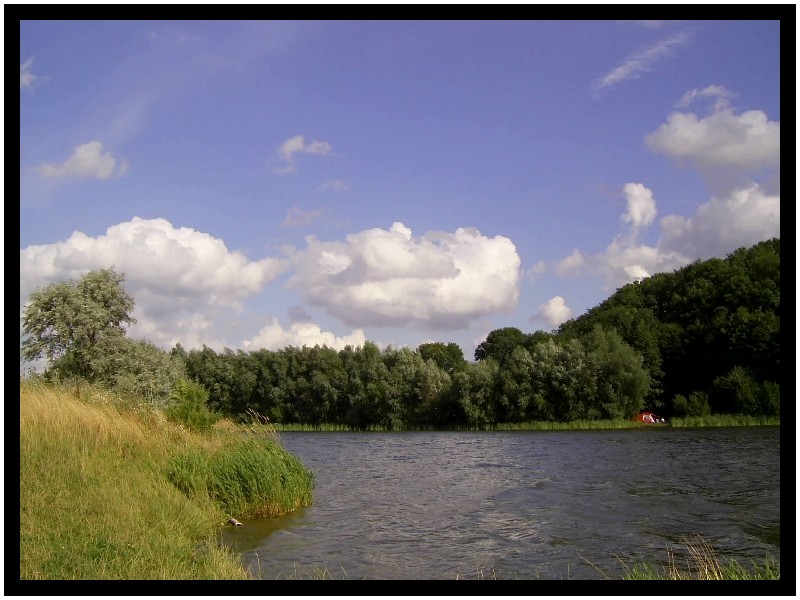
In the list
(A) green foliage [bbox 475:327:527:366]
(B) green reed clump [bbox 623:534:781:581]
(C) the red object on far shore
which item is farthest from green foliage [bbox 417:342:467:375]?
(B) green reed clump [bbox 623:534:781:581]

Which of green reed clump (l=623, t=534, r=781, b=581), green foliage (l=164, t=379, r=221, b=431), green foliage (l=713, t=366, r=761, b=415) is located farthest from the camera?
green foliage (l=713, t=366, r=761, b=415)

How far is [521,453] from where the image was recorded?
37188 millimetres

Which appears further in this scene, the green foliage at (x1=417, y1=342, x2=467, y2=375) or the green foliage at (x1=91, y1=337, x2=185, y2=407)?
the green foliage at (x1=417, y1=342, x2=467, y2=375)

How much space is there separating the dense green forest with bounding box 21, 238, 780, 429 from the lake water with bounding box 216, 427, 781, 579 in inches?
1026

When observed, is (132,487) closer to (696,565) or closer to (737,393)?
(696,565)

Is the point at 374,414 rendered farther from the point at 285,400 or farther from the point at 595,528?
the point at 595,528

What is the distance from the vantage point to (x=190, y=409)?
20.6 metres

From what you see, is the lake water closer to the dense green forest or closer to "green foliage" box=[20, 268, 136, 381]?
"green foliage" box=[20, 268, 136, 381]

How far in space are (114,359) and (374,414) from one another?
161ft

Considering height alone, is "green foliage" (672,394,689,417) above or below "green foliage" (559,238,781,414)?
below

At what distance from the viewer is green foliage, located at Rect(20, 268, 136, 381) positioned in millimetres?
25359

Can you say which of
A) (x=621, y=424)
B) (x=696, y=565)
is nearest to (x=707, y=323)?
(x=621, y=424)

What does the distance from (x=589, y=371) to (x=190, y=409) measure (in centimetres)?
4527

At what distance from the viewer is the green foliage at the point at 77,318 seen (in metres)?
25.4
